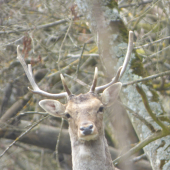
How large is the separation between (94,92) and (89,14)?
1.78 metres

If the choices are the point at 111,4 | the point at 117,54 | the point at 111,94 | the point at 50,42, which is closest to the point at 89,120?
the point at 111,94

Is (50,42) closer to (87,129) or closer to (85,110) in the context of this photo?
(85,110)

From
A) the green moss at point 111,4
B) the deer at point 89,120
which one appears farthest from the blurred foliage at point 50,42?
the deer at point 89,120

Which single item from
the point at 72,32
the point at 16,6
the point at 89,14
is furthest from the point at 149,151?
the point at 16,6

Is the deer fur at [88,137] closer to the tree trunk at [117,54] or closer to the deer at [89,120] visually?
the deer at [89,120]

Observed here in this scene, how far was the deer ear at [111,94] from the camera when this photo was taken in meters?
4.45

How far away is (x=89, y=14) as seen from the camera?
5.61m

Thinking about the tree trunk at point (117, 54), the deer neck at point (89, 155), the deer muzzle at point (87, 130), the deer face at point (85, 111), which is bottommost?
the deer neck at point (89, 155)

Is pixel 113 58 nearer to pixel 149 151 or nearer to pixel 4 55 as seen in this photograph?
pixel 149 151

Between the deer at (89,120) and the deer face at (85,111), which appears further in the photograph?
the deer at (89,120)

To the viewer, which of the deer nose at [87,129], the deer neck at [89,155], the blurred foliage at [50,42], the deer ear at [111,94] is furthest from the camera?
the blurred foliage at [50,42]

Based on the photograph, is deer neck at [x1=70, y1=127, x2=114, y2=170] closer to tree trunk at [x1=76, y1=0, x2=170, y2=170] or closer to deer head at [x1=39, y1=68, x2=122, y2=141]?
deer head at [x1=39, y1=68, x2=122, y2=141]

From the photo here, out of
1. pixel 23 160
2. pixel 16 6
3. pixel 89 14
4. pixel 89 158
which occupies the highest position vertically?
pixel 16 6

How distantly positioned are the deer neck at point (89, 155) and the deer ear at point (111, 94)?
0.54 metres
